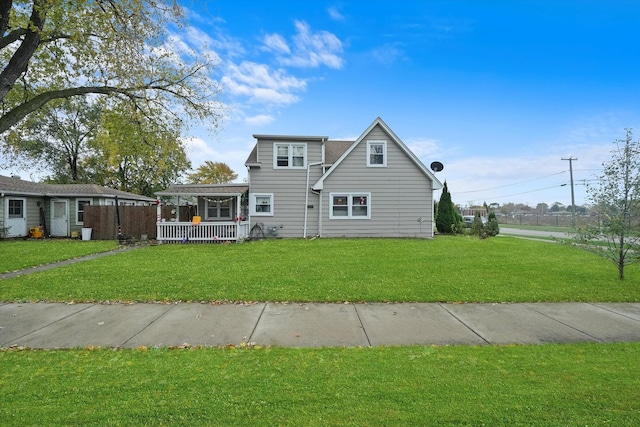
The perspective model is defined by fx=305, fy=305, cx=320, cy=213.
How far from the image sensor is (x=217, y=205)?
19.9 metres

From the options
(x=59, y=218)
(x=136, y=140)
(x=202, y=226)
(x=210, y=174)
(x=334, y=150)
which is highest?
(x=210, y=174)

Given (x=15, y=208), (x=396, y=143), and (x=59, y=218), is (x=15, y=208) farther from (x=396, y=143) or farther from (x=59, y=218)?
(x=396, y=143)

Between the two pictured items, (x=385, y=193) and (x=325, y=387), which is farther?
(x=385, y=193)

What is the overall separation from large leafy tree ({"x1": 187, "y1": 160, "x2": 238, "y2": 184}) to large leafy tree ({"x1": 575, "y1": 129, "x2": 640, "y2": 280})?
43653 millimetres

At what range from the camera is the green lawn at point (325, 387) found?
251 cm

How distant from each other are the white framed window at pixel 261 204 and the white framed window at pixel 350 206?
359 cm

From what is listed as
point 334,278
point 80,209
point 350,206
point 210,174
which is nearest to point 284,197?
point 350,206

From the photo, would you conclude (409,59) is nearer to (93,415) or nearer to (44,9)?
(44,9)

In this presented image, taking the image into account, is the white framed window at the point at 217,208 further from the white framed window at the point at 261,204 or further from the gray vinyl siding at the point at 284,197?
the gray vinyl siding at the point at 284,197

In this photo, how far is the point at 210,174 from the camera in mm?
45750

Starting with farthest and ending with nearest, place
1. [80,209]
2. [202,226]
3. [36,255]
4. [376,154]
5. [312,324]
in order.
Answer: [80,209]
[376,154]
[202,226]
[36,255]
[312,324]

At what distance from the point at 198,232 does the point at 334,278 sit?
11.3 metres

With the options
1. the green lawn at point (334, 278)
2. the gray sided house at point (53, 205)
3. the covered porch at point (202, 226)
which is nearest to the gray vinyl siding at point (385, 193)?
the covered porch at point (202, 226)

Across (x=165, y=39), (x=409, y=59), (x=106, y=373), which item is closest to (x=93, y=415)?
(x=106, y=373)
